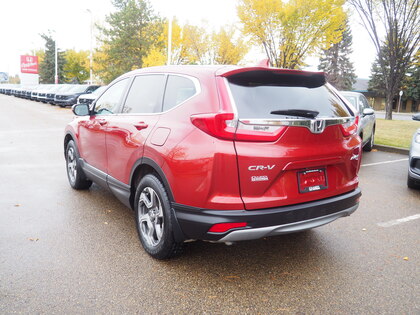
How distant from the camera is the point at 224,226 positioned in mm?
2699

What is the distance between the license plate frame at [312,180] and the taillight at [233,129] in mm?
433

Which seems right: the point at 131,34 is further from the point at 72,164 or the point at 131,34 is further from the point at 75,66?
the point at 72,164

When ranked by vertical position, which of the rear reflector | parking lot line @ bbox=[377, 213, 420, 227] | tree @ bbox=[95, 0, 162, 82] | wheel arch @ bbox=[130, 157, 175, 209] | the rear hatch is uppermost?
tree @ bbox=[95, 0, 162, 82]

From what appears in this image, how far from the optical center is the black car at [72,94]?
984 inches

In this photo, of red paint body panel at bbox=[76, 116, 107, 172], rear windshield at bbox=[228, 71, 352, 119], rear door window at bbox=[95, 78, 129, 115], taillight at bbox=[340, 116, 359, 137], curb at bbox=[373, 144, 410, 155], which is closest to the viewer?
rear windshield at bbox=[228, 71, 352, 119]

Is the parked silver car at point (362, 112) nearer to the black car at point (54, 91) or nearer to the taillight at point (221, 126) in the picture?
the taillight at point (221, 126)

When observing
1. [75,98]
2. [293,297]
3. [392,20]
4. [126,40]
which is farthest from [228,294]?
[126,40]

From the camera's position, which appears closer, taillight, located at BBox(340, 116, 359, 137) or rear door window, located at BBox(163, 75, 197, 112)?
rear door window, located at BBox(163, 75, 197, 112)

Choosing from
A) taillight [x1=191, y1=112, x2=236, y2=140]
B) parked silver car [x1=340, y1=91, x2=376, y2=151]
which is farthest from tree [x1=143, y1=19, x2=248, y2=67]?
taillight [x1=191, y1=112, x2=236, y2=140]

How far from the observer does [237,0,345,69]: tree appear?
60.7 ft

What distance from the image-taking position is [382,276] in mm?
3131

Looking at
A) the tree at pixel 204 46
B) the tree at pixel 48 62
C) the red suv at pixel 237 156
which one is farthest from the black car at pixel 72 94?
the tree at pixel 48 62

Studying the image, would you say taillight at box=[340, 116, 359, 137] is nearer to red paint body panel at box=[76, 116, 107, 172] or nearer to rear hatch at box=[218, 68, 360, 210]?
rear hatch at box=[218, 68, 360, 210]

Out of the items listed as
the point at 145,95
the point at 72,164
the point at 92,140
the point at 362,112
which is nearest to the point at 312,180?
the point at 145,95
